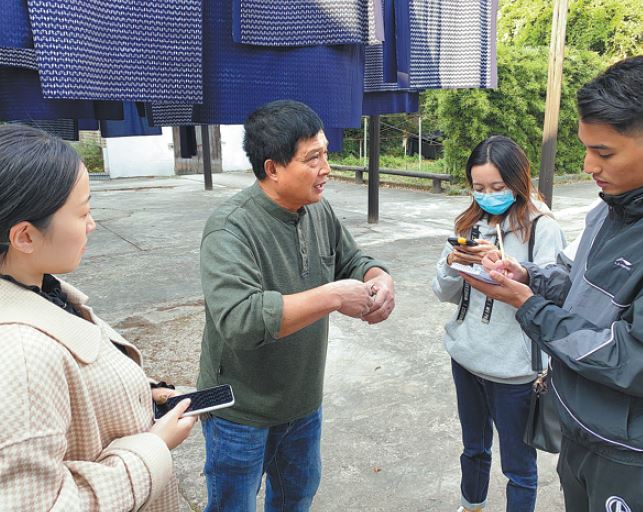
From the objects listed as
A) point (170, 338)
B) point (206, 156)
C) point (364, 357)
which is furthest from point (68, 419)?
point (206, 156)

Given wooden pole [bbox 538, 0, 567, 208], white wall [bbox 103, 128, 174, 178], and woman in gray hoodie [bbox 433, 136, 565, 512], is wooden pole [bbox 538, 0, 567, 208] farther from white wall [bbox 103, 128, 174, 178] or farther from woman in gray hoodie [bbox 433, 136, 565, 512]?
white wall [bbox 103, 128, 174, 178]

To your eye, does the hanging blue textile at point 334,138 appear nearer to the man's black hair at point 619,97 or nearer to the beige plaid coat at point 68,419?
the man's black hair at point 619,97

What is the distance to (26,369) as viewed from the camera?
0.90 metres

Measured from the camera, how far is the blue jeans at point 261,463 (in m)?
1.69

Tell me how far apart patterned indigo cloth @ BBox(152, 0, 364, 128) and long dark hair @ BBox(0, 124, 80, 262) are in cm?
64

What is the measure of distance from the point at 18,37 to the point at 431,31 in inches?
58.5

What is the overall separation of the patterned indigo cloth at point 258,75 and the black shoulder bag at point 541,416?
0.98 meters

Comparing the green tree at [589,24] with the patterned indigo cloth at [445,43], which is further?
the green tree at [589,24]

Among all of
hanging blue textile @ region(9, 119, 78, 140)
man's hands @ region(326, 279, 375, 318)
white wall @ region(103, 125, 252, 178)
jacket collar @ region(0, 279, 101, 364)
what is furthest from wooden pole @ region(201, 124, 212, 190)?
jacket collar @ region(0, 279, 101, 364)

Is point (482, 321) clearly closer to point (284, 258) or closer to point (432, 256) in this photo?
point (284, 258)

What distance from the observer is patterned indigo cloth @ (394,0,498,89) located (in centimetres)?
206

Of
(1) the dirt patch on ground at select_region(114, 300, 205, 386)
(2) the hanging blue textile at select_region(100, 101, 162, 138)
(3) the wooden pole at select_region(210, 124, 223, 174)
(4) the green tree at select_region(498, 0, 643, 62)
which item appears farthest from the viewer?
(3) the wooden pole at select_region(210, 124, 223, 174)

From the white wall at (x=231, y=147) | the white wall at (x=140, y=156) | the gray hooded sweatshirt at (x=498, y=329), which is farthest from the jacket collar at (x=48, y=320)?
the white wall at (x=231, y=147)

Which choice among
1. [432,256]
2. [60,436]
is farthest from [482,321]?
[432,256]
